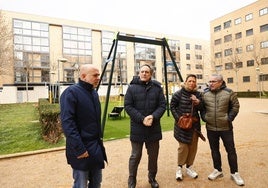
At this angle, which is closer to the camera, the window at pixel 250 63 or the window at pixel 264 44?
the window at pixel 264 44

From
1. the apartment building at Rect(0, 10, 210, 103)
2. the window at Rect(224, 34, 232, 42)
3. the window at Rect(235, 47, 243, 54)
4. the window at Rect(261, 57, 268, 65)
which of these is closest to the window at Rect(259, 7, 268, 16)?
the window at Rect(235, 47, 243, 54)

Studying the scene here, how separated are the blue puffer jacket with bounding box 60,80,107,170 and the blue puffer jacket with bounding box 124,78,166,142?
897 mm

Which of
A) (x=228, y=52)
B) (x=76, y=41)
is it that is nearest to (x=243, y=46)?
(x=228, y=52)

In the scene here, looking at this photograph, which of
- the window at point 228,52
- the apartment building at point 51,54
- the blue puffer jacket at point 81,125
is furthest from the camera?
the window at point 228,52

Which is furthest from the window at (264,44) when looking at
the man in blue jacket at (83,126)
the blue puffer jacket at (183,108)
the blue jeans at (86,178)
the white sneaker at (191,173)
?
the blue jeans at (86,178)

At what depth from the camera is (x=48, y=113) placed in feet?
23.3

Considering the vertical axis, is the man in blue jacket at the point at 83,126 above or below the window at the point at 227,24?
below

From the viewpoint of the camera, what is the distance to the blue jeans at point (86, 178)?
2.77 meters

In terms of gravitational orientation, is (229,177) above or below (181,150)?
below

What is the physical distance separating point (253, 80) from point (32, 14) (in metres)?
40.7

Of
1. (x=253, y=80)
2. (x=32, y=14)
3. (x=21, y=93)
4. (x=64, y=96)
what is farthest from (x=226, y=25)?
(x=64, y=96)

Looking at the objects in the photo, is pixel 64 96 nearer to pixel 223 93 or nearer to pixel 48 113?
pixel 223 93

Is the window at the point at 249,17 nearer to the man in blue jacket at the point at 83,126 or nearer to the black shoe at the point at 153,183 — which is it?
the black shoe at the point at 153,183

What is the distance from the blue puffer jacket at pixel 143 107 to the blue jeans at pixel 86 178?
2.97 ft
